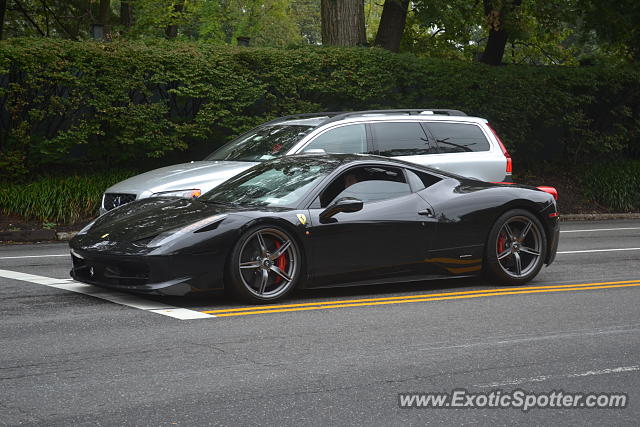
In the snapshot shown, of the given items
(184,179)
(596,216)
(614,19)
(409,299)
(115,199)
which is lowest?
(596,216)

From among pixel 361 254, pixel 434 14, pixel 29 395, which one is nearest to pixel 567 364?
pixel 361 254

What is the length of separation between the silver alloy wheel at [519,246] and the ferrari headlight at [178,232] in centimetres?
312

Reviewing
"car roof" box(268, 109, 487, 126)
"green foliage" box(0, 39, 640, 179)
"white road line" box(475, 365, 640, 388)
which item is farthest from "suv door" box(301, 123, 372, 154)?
"white road line" box(475, 365, 640, 388)

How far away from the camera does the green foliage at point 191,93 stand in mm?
15867

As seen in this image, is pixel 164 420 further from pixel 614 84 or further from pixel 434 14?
pixel 614 84

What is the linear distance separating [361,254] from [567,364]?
8.89 ft

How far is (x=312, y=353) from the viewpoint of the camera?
20.9 feet

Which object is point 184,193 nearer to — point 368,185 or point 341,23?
point 368,185

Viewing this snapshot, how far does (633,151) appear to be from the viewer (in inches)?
938

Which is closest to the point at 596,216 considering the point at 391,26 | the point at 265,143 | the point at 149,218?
the point at 391,26

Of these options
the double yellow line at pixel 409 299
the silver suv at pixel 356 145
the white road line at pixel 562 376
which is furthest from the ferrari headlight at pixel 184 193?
the white road line at pixel 562 376

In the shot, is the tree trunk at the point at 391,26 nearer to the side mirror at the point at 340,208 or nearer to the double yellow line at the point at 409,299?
the double yellow line at the point at 409,299

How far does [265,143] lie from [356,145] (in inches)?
48.9

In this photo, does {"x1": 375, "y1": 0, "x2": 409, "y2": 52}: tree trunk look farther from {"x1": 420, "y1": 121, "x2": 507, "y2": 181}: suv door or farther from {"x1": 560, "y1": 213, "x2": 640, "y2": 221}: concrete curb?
{"x1": 420, "y1": 121, "x2": 507, "y2": 181}: suv door
